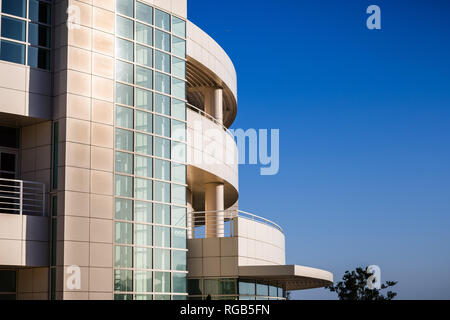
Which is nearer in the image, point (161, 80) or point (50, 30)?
point (50, 30)

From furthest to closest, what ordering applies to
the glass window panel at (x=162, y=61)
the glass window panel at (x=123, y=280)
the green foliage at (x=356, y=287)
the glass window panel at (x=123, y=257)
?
the green foliage at (x=356, y=287), the glass window panel at (x=162, y=61), the glass window panel at (x=123, y=257), the glass window panel at (x=123, y=280)

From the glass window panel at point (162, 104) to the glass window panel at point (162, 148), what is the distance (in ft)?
4.06

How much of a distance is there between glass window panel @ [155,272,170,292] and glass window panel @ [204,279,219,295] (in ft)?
10.5

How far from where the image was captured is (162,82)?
90.0 feet

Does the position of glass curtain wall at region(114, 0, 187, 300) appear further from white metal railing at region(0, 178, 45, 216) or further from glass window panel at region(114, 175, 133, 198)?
white metal railing at region(0, 178, 45, 216)

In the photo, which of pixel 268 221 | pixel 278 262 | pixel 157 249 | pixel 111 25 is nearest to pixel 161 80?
pixel 111 25

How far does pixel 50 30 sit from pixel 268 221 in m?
14.6

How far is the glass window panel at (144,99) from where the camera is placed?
2614cm

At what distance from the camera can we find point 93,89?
24.2 meters

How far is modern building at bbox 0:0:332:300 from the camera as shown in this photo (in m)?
22.9

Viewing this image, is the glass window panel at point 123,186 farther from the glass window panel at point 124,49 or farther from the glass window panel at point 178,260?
the glass window panel at point 124,49

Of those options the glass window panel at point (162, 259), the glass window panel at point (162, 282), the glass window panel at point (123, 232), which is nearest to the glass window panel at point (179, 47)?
the glass window panel at point (123, 232)
